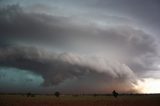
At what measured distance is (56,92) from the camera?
5103 inches
